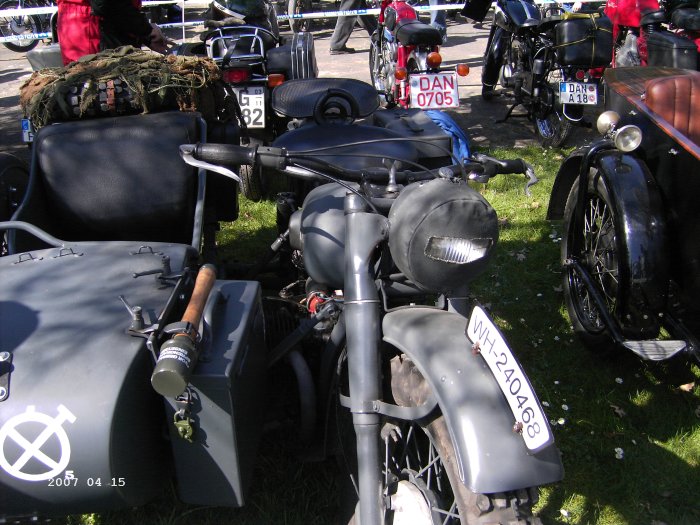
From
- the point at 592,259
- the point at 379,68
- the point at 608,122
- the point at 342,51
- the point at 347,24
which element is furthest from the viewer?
the point at 342,51

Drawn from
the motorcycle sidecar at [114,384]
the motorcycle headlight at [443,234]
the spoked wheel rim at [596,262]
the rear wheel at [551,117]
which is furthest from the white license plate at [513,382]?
the rear wheel at [551,117]

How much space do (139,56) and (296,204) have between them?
46.9 inches

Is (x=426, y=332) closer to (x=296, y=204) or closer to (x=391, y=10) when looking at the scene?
(x=296, y=204)

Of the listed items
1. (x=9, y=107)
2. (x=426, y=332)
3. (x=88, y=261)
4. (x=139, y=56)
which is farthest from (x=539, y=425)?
(x=9, y=107)

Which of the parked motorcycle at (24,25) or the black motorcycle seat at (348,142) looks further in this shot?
the parked motorcycle at (24,25)

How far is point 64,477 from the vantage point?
1574 mm

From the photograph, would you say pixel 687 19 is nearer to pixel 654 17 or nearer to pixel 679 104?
pixel 654 17

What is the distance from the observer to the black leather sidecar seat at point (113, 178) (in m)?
2.82

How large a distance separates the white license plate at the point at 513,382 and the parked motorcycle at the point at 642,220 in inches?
55.4

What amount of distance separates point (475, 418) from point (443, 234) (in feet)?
1.44

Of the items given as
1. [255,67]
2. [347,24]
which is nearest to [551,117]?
[255,67]

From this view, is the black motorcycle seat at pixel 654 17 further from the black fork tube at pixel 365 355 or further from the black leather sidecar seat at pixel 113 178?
the black fork tube at pixel 365 355

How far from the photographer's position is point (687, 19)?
19.7 feet

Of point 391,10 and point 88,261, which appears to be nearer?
point 88,261
